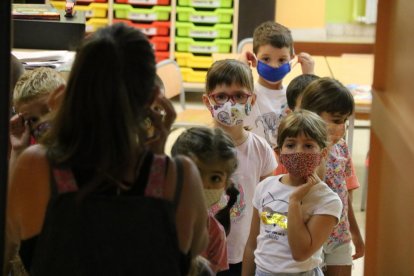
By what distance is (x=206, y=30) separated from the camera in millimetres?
8055

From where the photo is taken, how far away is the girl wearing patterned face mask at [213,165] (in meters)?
2.23

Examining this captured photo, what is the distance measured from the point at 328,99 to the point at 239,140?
361 millimetres

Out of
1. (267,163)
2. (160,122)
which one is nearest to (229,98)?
(267,163)

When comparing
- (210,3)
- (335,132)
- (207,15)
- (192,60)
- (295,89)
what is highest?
(210,3)

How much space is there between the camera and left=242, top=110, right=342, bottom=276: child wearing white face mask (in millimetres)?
2562

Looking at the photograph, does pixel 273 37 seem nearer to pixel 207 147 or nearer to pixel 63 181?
pixel 207 147

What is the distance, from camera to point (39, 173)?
5.29ft

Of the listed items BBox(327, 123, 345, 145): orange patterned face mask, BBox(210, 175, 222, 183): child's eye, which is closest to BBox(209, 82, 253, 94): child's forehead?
BBox(327, 123, 345, 145): orange patterned face mask

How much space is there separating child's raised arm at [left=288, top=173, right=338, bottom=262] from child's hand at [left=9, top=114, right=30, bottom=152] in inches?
31.9

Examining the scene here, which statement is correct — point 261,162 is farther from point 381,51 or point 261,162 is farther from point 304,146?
point 381,51

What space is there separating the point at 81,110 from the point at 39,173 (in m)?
0.15

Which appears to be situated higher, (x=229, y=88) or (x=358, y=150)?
(x=229, y=88)

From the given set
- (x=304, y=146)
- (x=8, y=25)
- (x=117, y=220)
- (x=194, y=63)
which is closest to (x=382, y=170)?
(x=304, y=146)

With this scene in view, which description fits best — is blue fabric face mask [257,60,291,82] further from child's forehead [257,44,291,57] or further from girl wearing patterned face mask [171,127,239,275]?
girl wearing patterned face mask [171,127,239,275]
